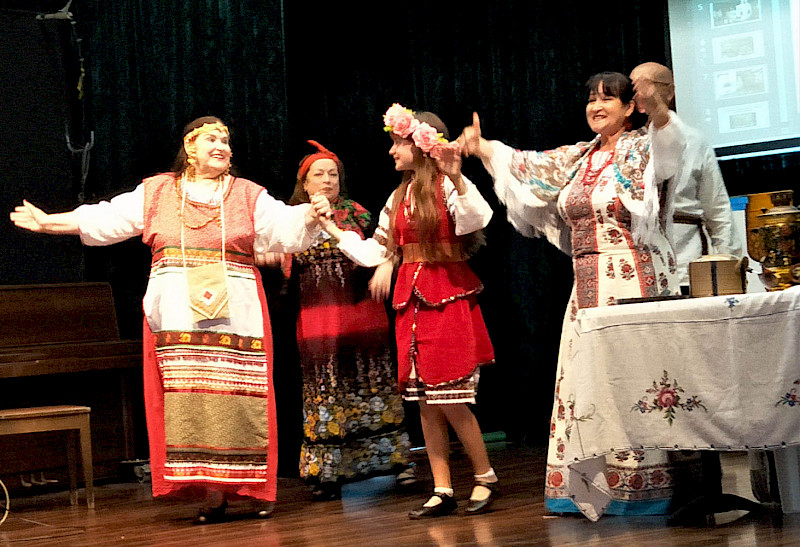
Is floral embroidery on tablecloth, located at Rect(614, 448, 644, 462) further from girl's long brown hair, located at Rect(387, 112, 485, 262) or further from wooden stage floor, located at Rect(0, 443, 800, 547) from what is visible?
girl's long brown hair, located at Rect(387, 112, 485, 262)

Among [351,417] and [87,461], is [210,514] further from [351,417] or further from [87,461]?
[87,461]

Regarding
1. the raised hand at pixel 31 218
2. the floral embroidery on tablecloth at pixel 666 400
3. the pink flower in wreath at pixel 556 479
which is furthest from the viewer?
the raised hand at pixel 31 218

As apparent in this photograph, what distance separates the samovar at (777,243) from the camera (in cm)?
322

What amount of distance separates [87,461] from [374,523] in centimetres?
174

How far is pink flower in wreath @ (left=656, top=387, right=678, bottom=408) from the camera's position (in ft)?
10.6

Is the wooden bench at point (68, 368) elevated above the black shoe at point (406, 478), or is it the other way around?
the wooden bench at point (68, 368)

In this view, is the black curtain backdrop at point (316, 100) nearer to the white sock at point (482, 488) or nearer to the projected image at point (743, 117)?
the projected image at point (743, 117)

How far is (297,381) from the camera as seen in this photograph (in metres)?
5.57

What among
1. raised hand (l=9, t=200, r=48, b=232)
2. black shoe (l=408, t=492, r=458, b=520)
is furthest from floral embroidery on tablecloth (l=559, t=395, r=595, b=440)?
raised hand (l=9, t=200, r=48, b=232)

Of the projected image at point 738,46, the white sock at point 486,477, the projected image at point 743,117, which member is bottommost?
the white sock at point 486,477

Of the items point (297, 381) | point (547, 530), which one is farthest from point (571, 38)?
point (547, 530)

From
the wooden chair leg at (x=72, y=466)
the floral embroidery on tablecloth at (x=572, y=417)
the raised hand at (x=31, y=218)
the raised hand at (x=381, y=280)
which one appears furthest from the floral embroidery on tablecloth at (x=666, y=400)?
the wooden chair leg at (x=72, y=466)

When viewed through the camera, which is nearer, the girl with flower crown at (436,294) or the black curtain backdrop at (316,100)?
the girl with flower crown at (436,294)

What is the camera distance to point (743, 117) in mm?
5543
